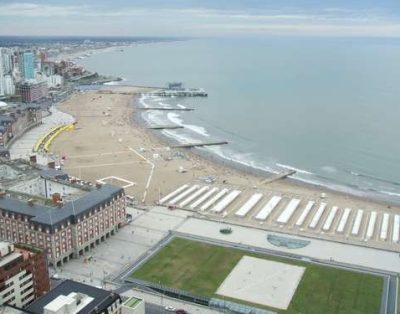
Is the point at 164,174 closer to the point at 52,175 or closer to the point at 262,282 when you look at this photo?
the point at 52,175

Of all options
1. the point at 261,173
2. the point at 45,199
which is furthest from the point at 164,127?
the point at 45,199

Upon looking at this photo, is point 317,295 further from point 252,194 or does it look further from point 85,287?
point 252,194

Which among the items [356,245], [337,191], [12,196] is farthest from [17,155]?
[356,245]

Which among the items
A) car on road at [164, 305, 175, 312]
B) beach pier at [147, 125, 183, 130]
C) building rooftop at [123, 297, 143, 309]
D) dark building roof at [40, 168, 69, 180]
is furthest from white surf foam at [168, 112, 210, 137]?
building rooftop at [123, 297, 143, 309]

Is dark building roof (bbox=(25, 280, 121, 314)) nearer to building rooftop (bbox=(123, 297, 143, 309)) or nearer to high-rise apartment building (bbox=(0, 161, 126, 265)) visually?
building rooftop (bbox=(123, 297, 143, 309))

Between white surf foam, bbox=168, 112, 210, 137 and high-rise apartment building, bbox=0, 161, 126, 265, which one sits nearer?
high-rise apartment building, bbox=0, 161, 126, 265

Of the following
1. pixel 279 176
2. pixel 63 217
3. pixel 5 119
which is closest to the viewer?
pixel 63 217

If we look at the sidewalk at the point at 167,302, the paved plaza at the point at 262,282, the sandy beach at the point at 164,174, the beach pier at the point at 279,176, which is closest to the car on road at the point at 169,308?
the sidewalk at the point at 167,302
